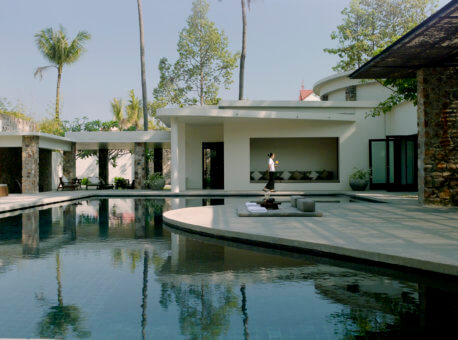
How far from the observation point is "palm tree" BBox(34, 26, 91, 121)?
113ft

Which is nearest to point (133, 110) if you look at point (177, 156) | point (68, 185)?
point (68, 185)

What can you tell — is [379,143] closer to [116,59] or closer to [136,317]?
[136,317]

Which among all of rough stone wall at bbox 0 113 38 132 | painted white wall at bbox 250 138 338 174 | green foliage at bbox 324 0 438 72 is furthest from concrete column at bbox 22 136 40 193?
green foliage at bbox 324 0 438 72

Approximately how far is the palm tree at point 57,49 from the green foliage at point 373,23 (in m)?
20.5

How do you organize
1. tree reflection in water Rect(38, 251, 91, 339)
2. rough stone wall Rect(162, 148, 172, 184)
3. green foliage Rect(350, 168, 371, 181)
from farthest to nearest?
rough stone wall Rect(162, 148, 172, 184), green foliage Rect(350, 168, 371, 181), tree reflection in water Rect(38, 251, 91, 339)

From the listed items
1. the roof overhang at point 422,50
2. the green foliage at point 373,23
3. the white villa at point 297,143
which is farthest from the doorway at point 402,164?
the green foliage at point 373,23

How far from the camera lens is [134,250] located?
6.76 metres

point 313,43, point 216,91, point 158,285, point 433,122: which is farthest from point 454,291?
point 313,43

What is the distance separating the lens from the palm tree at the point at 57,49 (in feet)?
113

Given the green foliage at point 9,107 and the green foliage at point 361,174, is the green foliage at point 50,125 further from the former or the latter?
the green foliage at point 361,174

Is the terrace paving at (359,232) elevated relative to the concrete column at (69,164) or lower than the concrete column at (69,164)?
lower

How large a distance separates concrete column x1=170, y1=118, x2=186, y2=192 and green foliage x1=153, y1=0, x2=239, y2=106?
1681 centimetres

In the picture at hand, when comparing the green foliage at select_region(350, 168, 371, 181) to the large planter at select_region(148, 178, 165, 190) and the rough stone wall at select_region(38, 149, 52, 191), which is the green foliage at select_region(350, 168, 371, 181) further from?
the rough stone wall at select_region(38, 149, 52, 191)

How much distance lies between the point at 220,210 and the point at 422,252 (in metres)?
6.38
